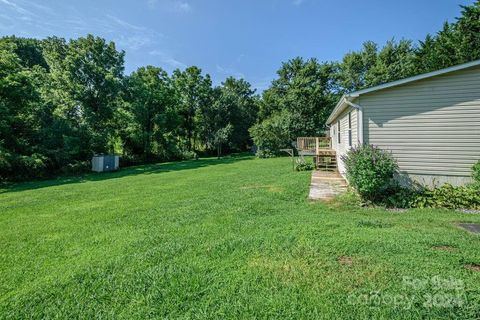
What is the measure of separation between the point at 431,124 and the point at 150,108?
22482mm

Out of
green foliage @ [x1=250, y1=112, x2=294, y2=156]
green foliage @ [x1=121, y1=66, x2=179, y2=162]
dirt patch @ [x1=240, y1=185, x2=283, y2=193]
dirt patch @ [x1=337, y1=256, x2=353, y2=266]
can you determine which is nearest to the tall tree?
green foliage @ [x1=121, y1=66, x2=179, y2=162]

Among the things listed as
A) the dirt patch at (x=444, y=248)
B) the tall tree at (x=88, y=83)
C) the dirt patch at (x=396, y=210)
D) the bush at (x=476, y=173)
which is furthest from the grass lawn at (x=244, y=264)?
the tall tree at (x=88, y=83)

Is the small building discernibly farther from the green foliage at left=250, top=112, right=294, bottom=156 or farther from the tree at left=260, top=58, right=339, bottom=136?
the tree at left=260, top=58, right=339, bottom=136

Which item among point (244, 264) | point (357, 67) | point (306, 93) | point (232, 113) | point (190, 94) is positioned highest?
point (357, 67)

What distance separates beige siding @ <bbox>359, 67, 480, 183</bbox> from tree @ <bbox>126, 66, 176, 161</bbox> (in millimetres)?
20069

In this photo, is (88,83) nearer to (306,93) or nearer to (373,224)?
(306,93)

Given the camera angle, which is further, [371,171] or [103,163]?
[103,163]

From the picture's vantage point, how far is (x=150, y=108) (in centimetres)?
2342

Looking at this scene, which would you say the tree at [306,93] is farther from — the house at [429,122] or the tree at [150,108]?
the house at [429,122]

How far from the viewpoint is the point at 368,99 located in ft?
21.9

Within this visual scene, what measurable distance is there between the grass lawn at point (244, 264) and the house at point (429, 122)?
1.58 meters

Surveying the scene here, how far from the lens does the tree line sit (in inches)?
587

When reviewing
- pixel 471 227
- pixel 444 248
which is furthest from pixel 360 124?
pixel 444 248

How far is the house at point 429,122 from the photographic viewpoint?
19.2ft
